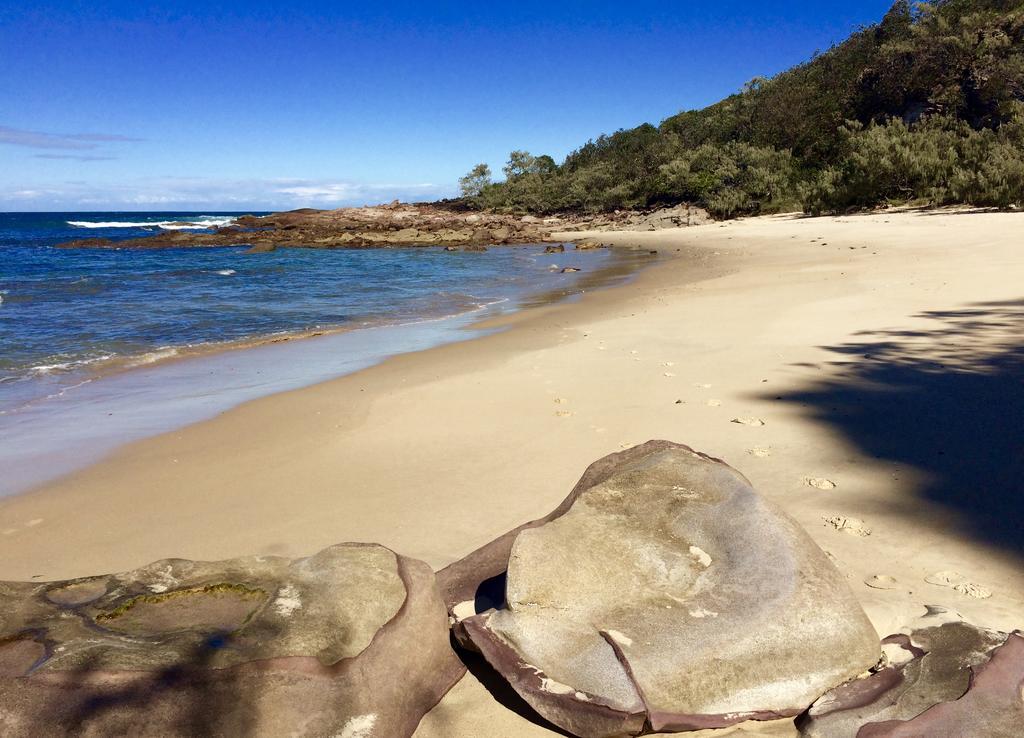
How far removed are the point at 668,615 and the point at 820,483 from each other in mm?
2052

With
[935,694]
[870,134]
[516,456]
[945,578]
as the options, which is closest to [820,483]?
[945,578]

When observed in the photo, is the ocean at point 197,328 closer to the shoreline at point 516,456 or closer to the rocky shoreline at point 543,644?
the shoreline at point 516,456

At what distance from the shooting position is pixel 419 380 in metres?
7.05

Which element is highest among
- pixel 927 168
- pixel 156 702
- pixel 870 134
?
pixel 870 134

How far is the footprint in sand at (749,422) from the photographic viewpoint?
4725 millimetres

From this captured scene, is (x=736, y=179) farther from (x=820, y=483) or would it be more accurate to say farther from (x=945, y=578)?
(x=945, y=578)

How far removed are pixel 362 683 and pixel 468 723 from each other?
1.29ft

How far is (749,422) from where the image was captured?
477cm

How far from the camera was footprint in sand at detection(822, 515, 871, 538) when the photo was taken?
315cm

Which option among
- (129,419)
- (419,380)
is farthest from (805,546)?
(129,419)

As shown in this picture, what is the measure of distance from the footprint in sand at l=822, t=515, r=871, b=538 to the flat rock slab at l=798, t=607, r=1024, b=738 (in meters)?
1.04

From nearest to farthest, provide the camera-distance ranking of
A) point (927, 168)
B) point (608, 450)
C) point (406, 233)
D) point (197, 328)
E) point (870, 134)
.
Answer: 1. point (608, 450)
2. point (197, 328)
3. point (927, 168)
4. point (870, 134)
5. point (406, 233)

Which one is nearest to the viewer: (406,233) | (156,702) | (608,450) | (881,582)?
(156,702)

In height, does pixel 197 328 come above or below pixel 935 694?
below
